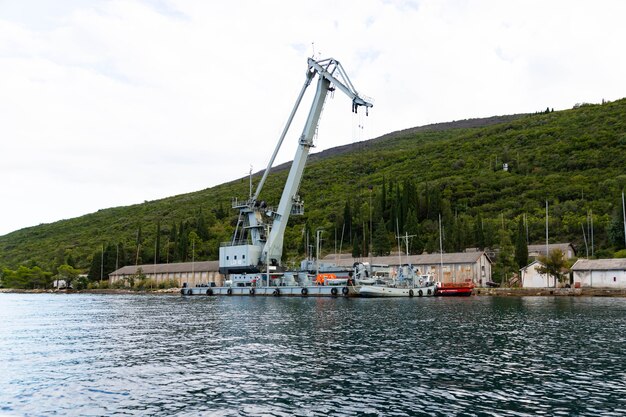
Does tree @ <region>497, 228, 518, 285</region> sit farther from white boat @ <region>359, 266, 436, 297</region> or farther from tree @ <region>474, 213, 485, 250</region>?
white boat @ <region>359, 266, 436, 297</region>

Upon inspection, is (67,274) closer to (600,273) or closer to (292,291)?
(292,291)

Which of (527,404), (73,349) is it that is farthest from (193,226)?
(527,404)

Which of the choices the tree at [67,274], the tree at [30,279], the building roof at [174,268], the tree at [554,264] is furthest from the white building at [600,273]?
the tree at [30,279]

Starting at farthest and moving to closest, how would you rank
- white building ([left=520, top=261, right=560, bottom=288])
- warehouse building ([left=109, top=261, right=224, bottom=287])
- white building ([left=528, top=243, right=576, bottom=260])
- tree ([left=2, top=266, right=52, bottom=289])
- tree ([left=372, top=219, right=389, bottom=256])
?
tree ([left=2, top=266, right=52, bottom=289]) < warehouse building ([left=109, top=261, right=224, bottom=287]) < tree ([left=372, top=219, right=389, bottom=256]) < white building ([left=528, top=243, right=576, bottom=260]) < white building ([left=520, top=261, right=560, bottom=288])

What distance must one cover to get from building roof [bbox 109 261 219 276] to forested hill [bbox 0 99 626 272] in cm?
694

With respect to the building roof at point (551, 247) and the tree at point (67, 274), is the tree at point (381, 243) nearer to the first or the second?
the building roof at point (551, 247)

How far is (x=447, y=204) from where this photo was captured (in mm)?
113312

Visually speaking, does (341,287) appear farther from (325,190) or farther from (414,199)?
(325,190)

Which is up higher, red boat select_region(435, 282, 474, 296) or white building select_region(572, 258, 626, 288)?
white building select_region(572, 258, 626, 288)

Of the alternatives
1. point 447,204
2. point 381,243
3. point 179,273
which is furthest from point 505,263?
point 179,273

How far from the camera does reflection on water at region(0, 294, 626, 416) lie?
16.5 meters

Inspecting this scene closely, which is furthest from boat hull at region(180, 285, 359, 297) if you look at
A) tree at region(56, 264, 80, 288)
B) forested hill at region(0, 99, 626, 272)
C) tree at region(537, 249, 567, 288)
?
tree at region(56, 264, 80, 288)

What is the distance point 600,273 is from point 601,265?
111 cm

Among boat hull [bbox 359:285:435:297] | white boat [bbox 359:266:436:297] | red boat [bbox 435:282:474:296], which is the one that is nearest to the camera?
red boat [bbox 435:282:474:296]
